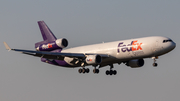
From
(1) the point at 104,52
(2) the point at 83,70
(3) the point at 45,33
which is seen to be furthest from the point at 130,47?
(3) the point at 45,33

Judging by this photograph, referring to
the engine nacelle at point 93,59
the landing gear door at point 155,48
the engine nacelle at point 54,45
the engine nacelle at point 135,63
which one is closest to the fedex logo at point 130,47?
the landing gear door at point 155,48

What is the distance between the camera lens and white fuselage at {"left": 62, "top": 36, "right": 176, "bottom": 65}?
60.6 metres

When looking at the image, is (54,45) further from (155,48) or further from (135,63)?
(155,48)

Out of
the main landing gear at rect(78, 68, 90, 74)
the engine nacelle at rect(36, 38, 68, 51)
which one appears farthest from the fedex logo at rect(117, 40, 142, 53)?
the engine nacelle at rect(36, 38, 68, 51)

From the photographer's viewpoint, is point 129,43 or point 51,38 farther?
point 51,38

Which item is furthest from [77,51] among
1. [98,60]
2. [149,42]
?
[149,42]

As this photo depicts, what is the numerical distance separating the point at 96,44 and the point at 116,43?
485 cm

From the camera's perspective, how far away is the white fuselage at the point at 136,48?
60.6 metres

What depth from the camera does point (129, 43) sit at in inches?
2462

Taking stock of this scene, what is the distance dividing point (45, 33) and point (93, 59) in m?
16.0

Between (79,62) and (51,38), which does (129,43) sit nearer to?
(79,62)

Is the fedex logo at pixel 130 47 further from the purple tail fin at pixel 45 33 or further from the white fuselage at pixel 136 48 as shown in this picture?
the purple tail fin at pixel 45 33

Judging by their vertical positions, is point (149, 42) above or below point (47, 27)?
below

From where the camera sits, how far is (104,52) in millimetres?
65125
